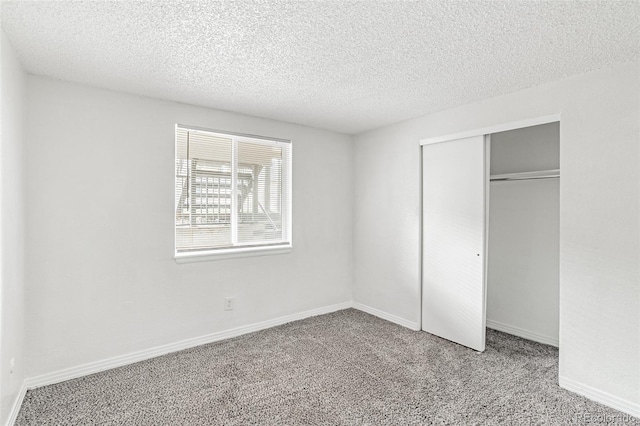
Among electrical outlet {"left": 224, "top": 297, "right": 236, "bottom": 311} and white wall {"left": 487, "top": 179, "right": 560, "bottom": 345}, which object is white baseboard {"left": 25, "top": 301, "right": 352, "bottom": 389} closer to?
electrical outlet {"left": 224, "top": 297, "right": 236, "bottom": 311}

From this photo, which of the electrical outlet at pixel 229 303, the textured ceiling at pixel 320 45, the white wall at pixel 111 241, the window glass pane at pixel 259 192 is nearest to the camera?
the textured ceiling at pixel 320 45

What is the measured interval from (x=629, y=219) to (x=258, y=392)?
9.34 feet

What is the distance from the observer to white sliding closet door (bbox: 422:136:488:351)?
10.6 ft

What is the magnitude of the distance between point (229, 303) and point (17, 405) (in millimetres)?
1707

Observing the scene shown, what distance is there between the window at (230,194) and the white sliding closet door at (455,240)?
1.61 metres

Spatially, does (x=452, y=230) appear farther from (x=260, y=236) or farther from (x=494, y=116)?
(x=260, y=236)

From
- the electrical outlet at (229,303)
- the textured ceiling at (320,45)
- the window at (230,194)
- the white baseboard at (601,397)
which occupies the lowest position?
the white baseboard at (601,397)

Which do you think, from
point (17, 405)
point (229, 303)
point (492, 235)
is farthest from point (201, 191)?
point (492, 235)

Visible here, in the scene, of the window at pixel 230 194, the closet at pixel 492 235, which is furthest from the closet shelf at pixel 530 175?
the window at pixel 230 194

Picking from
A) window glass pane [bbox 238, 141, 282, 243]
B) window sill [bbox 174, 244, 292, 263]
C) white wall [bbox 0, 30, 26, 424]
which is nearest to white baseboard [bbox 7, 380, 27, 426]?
white wall [bbox 0, 30, 26, 424]

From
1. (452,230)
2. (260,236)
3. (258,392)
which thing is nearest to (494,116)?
(452,230)

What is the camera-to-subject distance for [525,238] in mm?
3633

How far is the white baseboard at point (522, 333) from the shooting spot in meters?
3.40

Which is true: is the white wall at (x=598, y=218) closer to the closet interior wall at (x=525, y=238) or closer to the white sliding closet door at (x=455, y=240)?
the white sliding closet door at (x=455, y=240)
